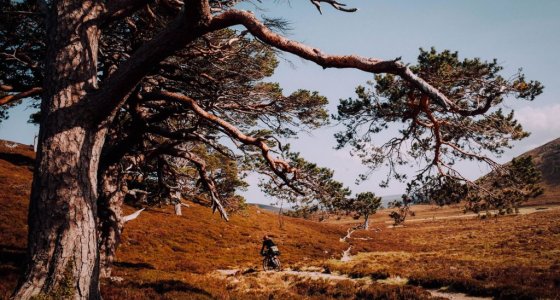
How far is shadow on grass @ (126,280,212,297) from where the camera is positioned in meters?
9.41

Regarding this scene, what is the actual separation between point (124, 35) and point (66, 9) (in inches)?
123

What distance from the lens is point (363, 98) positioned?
394 inches

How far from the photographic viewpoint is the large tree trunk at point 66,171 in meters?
3.69

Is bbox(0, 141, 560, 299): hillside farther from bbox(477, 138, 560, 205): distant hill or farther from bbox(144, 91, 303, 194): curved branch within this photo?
bbox(477, 138, 560, 205): distant hill

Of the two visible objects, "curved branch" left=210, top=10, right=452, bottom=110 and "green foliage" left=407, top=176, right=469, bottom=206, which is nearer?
"curved branch" left=210, top=10, right=452, bottom=110

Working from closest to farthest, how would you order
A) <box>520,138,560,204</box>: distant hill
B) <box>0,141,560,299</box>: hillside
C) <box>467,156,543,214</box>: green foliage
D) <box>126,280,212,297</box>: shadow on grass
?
<box>467,156,543,214</box>: green foliage
<box>126,280,212,297</box>: shadow on grass
<box>0,141,560,299</box>: hillside
<box>520,138,560,204</box>: distant hill

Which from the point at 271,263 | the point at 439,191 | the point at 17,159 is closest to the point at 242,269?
the point at 271,263

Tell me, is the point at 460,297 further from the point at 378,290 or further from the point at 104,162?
the point at 104,162

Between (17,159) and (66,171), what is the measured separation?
38.3 meters

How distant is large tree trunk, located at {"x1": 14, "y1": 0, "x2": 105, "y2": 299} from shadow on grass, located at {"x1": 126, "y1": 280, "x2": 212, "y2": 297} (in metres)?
5.73

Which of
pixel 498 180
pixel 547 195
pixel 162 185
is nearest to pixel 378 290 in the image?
pixel 498 180

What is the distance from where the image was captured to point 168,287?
9789 millimetres

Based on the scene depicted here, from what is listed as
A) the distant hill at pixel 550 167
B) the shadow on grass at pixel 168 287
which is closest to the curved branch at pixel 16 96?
the shadow on grass at pixel 168 287

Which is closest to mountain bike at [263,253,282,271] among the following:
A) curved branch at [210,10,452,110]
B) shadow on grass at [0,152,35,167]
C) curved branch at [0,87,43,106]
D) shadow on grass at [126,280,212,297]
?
shadow on grass at [126,280,212,297]
